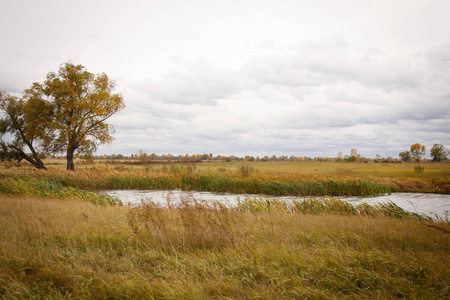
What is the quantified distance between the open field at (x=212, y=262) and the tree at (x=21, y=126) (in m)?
35.1

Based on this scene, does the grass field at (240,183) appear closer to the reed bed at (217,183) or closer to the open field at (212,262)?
the reed bed at (217,183)

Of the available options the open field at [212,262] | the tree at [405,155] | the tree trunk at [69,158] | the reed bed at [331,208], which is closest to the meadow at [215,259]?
the open field at [212,262]

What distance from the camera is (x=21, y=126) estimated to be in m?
40.2

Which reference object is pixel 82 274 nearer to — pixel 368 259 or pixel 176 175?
pixel 368 259

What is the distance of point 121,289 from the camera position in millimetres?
4430

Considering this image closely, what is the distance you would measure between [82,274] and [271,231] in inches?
198

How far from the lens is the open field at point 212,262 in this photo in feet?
14.7

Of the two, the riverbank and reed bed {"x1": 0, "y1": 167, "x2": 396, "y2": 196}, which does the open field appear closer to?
reed bed {"x1": 0, "y1": 167, "x2": 396, "y2": 196}

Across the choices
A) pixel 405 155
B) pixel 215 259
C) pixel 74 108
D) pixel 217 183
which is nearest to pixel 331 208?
pixel 215 259

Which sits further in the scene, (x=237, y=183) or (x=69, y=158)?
(x=69, y=158)

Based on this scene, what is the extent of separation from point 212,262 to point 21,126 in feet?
154

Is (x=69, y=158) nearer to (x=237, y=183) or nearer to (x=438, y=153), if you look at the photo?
(x=237, y=183)

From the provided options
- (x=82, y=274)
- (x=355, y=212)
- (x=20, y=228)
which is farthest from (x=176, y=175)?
(x=82, y=274)

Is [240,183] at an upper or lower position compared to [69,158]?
lower
